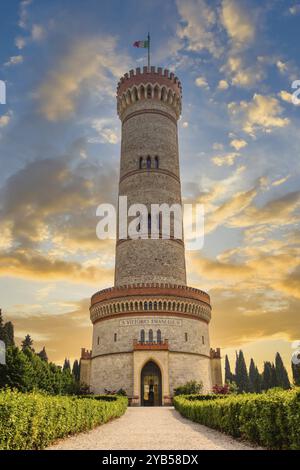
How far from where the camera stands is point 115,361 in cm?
3547

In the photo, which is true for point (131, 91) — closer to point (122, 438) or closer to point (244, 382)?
point (122, 438)

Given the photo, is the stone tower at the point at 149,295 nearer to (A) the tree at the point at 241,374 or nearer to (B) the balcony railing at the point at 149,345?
(B) the balcony railing at the point at 149,345

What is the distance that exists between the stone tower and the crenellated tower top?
11 cm

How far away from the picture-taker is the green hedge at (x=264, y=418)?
9.12 m

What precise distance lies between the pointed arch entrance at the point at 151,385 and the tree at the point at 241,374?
53639mm

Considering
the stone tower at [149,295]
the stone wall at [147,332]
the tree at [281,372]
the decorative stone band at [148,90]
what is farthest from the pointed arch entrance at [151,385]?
the tree at [281,372]

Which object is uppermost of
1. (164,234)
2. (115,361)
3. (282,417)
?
(164,234)

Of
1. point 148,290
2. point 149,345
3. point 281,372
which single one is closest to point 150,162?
point 148,290

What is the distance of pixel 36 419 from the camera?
10742mm

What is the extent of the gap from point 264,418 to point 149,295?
25.9 metres

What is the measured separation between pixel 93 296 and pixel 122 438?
→ 27.8 meters

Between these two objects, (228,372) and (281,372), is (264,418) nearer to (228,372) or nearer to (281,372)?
(281,372)

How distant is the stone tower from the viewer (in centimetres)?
3453
